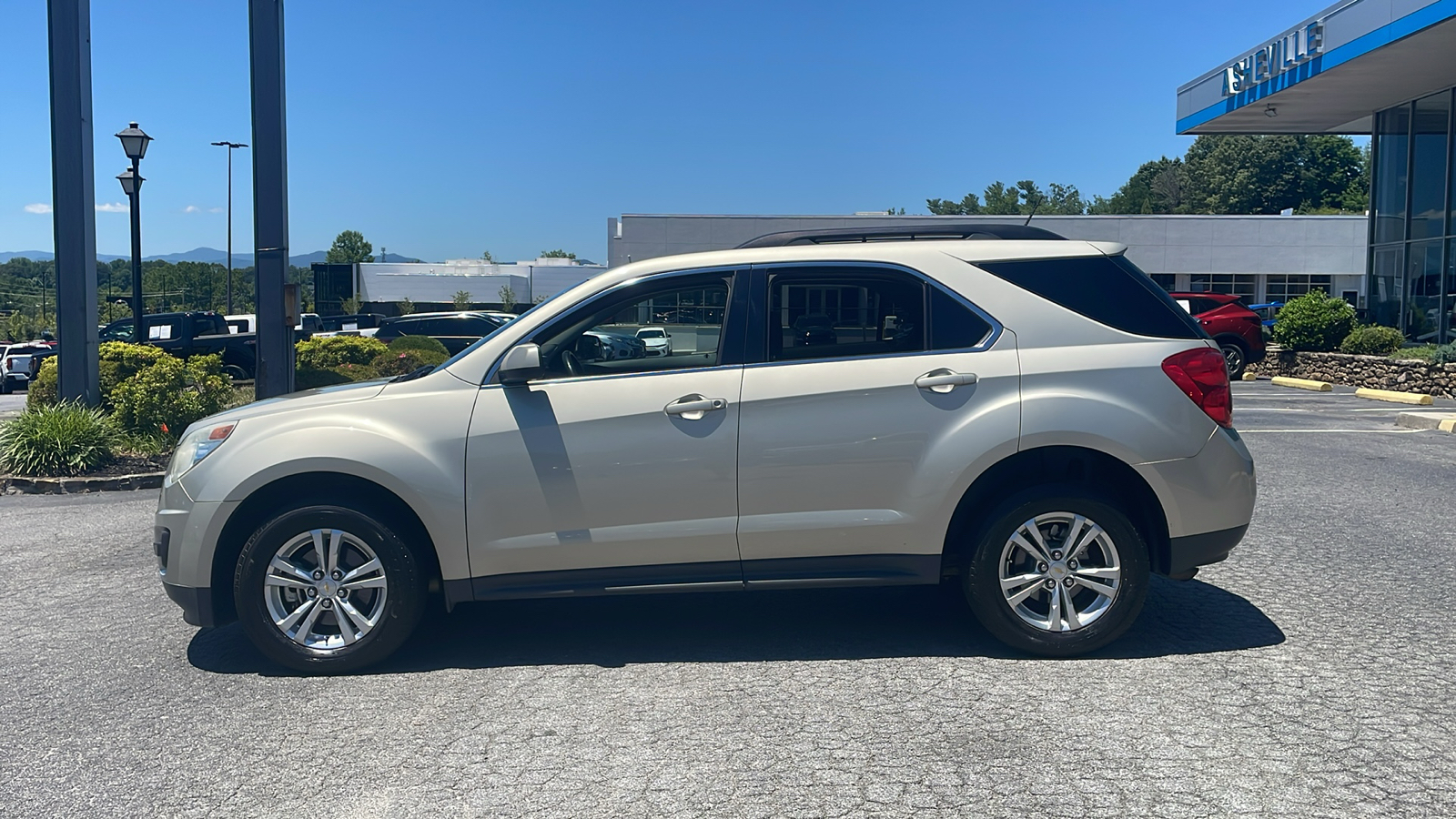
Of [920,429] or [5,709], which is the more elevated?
[920,429]

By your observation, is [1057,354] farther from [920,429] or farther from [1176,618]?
[1176,618]

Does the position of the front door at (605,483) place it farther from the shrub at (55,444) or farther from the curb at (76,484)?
the shrub at (55,444)

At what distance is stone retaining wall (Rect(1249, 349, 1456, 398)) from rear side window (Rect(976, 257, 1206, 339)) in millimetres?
17938

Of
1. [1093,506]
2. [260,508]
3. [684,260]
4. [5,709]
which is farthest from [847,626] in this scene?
[5,709]

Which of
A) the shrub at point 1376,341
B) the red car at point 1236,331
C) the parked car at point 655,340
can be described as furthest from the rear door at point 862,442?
the shrub at point 1376,341

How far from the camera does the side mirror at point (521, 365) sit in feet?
16.5

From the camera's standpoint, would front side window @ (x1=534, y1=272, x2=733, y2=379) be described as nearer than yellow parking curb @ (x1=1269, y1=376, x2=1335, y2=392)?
Yes

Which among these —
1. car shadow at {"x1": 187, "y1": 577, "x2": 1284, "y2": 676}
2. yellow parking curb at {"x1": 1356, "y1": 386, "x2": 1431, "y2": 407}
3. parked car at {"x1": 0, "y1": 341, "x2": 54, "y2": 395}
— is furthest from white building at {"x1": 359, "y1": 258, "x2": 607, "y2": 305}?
car shadow at {"x1": 187, "y1": 577, "x2": 1284, "y2": 676}

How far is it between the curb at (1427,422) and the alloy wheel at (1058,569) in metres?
11.1

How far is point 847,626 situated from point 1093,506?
1393 millimetres

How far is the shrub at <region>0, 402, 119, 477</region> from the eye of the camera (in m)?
11.6

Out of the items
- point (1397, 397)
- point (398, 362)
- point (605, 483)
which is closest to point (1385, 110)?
point (1397, 397)

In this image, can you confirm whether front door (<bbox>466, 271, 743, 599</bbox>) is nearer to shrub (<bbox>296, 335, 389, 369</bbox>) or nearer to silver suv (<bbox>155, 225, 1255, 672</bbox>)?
silver suv (<bbox>155, 225, 1255, 672</bbox>)

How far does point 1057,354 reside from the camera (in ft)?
17.1
